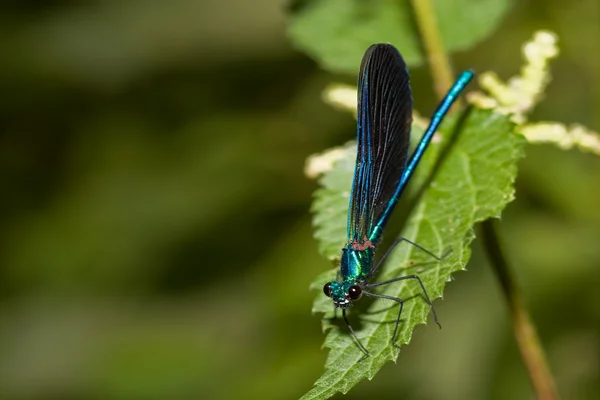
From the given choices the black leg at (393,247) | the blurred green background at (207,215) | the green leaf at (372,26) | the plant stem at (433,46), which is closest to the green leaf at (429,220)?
the black leg at (393,247)

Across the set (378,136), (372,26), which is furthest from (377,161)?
(372,26)

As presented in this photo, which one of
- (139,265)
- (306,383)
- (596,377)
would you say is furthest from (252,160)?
(596,377)

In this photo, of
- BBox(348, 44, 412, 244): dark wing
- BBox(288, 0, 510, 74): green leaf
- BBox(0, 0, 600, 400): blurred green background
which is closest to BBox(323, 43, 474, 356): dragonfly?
BBox(348, 44, 412, 244): dark wing

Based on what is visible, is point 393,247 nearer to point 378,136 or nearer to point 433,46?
point 378,136

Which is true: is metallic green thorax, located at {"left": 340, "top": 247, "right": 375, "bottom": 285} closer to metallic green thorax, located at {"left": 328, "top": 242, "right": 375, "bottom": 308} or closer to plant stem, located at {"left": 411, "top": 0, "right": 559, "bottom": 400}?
metallic green thorax, located at {"left": 328, "top": 242, "right": 375, "bottom": 308}

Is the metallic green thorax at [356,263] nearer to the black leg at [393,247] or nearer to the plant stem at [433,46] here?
the black leg at [393,247]

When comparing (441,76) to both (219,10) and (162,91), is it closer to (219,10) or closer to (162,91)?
(162,91)
